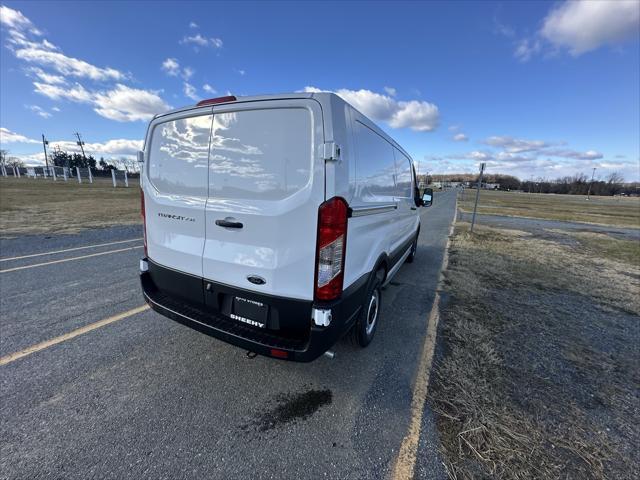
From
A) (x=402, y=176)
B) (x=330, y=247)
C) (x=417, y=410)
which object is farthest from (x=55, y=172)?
(x=417, y=410)

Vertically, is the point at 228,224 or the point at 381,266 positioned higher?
the point at 228,224

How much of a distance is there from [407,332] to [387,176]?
192cm

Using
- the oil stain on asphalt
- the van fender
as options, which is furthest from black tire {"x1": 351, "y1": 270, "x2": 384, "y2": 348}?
the oil stain on asphalt

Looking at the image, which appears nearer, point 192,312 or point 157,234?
point 192,312

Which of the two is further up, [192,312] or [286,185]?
[286,185]

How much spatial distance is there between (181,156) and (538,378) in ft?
12.8

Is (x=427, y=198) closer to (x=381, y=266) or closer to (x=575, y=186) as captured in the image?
(x=381, y=266)

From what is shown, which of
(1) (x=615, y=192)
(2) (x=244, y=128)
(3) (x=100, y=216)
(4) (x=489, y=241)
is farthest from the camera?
(1) (x=615, y=192)

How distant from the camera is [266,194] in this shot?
217 centimetres

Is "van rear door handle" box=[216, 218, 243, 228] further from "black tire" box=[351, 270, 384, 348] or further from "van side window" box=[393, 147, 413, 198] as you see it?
"van side window" box=[393, 147, 413, 198]

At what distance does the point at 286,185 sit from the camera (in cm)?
210

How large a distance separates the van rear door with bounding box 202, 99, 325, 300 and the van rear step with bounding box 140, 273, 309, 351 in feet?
1.17

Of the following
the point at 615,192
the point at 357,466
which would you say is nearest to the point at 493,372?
the point at 357,466

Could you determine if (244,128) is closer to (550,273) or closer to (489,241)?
(550,273)
